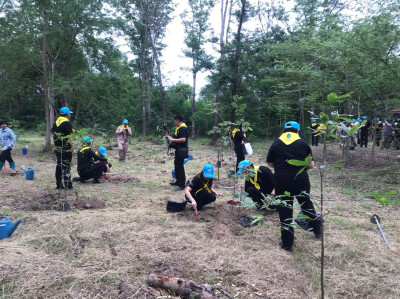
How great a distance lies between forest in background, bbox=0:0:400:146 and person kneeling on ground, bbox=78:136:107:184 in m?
2.94

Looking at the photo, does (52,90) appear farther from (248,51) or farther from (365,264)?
(365,264)

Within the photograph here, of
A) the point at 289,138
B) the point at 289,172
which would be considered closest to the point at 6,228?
the point at 289,172

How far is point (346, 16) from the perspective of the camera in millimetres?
7969

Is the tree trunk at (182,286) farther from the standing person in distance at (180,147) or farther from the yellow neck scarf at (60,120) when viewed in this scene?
the yellow neck scarf at (60,120)

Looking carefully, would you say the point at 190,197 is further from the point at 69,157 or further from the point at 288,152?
the point at 69,157

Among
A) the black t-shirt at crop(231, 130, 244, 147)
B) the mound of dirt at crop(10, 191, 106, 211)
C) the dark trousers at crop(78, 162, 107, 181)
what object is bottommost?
the mound of dirt at crop(10, 191, 106, 211)

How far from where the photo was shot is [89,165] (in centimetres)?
670

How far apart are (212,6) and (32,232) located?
18817 millimetres

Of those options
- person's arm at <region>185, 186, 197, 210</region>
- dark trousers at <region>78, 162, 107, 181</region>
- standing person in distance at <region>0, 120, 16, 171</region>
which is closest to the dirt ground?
person's arm at <region>185, 186, 197, 210</region>

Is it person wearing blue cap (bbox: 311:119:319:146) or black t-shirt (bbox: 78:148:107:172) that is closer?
person wearing blue cap (bbox: 311:119:319:146)

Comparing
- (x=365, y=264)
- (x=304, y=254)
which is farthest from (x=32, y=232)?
(x=365, y=264)

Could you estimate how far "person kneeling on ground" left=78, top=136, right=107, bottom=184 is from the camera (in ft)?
21.6

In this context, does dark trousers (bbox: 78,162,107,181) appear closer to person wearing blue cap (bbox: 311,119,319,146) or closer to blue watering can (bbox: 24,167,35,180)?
blue watering can (bbox: 24,167,35,180)

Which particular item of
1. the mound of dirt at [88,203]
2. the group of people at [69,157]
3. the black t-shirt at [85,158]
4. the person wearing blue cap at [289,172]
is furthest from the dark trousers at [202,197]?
the black t-shirt at [85,158]
